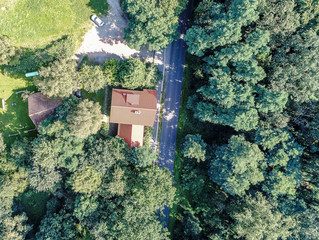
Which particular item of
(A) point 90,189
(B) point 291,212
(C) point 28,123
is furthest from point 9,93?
(B) point 291,212

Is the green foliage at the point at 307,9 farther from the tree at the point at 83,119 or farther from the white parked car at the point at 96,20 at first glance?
the tree at the point at 83,119

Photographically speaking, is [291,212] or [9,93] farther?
[9,93]

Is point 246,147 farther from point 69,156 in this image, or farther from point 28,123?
point 28,123

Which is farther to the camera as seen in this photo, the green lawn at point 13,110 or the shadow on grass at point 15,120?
the shadow on grass at point 15,120

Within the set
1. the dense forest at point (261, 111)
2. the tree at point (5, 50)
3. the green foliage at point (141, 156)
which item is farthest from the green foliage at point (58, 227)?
the tree at point (5, 50)

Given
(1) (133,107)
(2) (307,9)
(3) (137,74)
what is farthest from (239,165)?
(2) (307,9)

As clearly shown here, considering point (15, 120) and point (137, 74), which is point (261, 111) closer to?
point (137, 74)

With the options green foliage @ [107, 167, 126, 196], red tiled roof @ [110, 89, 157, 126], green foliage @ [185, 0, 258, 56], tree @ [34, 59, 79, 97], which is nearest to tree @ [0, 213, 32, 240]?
green foliage @ [107, 167, 126, 196]
